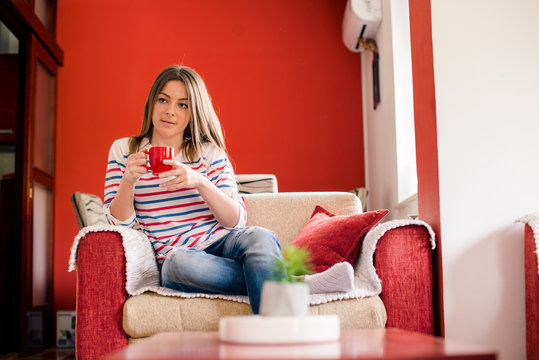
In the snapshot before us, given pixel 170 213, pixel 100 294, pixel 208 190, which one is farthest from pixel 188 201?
pixel 100 294

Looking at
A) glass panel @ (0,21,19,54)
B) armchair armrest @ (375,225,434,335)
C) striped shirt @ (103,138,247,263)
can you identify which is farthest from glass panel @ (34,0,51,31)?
armchair armrest @ (375,225,434,335)

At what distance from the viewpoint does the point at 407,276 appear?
1.79 m

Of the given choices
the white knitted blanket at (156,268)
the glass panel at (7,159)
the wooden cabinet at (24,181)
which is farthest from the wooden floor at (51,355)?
the white knitted blanket at (156,268)

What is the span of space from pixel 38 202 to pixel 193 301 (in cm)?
238

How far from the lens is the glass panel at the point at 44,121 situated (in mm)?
3719

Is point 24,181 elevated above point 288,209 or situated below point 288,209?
above

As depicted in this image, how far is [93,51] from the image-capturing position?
4.16 meters

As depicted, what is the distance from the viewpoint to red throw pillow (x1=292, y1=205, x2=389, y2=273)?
1.97m

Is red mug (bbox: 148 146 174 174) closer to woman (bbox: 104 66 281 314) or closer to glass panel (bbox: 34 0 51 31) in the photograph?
woman (bbox: 104 66 281 314)

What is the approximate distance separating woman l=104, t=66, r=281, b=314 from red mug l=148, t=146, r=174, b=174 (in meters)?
0.02

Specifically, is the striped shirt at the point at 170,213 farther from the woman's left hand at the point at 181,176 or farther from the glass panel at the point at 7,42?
the glass panel at the point at 7,42

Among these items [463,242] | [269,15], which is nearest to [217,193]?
[463,242]

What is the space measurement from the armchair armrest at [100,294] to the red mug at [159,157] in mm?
242

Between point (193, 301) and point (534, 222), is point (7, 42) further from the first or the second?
point (534, 222)
